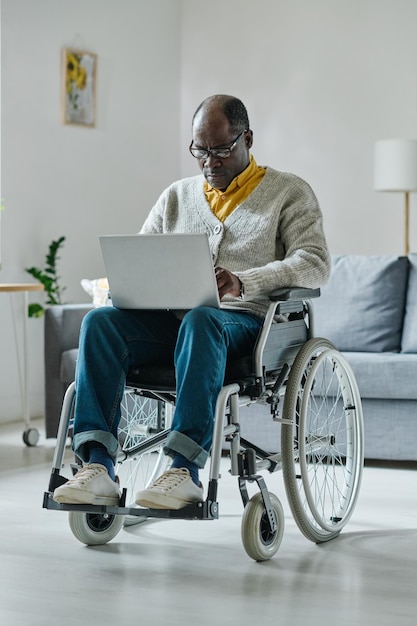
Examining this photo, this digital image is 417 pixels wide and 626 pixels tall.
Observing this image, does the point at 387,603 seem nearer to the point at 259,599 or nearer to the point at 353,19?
the point at 259,599

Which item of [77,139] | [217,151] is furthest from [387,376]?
[77,139]

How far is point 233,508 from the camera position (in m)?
2.99

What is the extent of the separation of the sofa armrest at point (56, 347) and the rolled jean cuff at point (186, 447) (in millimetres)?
1779

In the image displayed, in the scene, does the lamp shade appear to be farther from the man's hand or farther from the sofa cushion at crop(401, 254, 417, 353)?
the man's hand

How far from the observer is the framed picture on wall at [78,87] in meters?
5.00

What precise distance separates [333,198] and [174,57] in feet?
3.90

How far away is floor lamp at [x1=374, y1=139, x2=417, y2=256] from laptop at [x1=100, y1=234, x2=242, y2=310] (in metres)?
2.76

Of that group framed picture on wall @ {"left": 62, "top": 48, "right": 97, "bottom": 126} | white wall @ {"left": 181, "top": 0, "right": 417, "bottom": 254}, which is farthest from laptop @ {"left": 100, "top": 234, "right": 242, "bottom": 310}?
white wall @ {"left": 181, "top": 0, "right": 417, "bottom": 254}

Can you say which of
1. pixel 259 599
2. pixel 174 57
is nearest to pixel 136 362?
pixel 259 599

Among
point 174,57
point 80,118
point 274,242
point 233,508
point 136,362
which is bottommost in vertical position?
point 233,508

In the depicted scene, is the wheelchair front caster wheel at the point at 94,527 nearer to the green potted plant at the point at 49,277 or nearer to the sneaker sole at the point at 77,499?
the sneaker sole at the point at 77,499

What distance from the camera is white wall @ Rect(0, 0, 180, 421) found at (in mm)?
4742

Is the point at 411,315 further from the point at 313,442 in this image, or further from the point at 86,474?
the point at 86,474

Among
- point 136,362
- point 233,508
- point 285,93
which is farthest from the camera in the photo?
point 285,93
